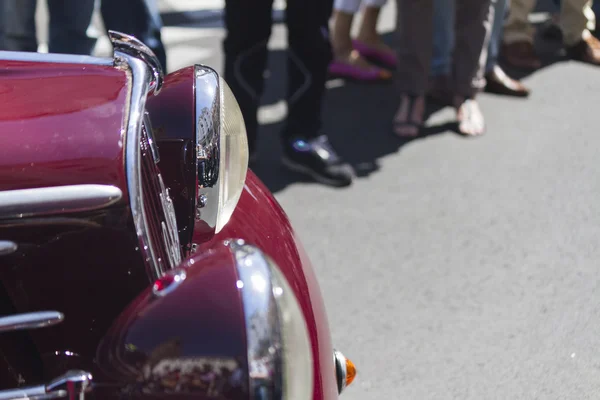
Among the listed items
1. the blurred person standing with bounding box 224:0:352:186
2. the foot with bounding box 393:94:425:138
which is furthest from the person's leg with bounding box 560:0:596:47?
the blurred person standing with bounding box 224:0:352:186

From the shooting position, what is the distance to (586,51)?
5031 millimetres

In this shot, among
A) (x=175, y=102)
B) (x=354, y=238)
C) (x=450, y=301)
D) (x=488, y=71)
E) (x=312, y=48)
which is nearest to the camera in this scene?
(x=175, y=102)

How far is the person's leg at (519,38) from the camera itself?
4898 millimetres

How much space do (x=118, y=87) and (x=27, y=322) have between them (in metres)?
0.51

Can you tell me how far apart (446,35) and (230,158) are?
2730mm

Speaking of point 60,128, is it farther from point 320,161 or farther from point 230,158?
point 320,161

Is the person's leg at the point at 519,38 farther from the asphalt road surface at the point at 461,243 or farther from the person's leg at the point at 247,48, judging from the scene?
the person's leg at the point at 247,48

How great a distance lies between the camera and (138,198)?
48.0 inches

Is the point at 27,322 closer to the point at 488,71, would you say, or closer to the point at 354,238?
the point at 354,238

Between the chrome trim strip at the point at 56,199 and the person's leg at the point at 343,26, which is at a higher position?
the chrome trim strip at the point at 56,199

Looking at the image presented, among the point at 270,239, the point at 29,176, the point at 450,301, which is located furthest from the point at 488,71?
the point at 29,176

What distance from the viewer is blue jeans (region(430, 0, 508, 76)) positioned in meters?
4.05

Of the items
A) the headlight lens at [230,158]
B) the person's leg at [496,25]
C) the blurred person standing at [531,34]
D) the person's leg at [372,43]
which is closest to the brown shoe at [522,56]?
the blurred person standing at [531,34]

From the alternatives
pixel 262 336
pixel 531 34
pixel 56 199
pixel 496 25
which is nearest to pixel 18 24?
pixel 56 199
